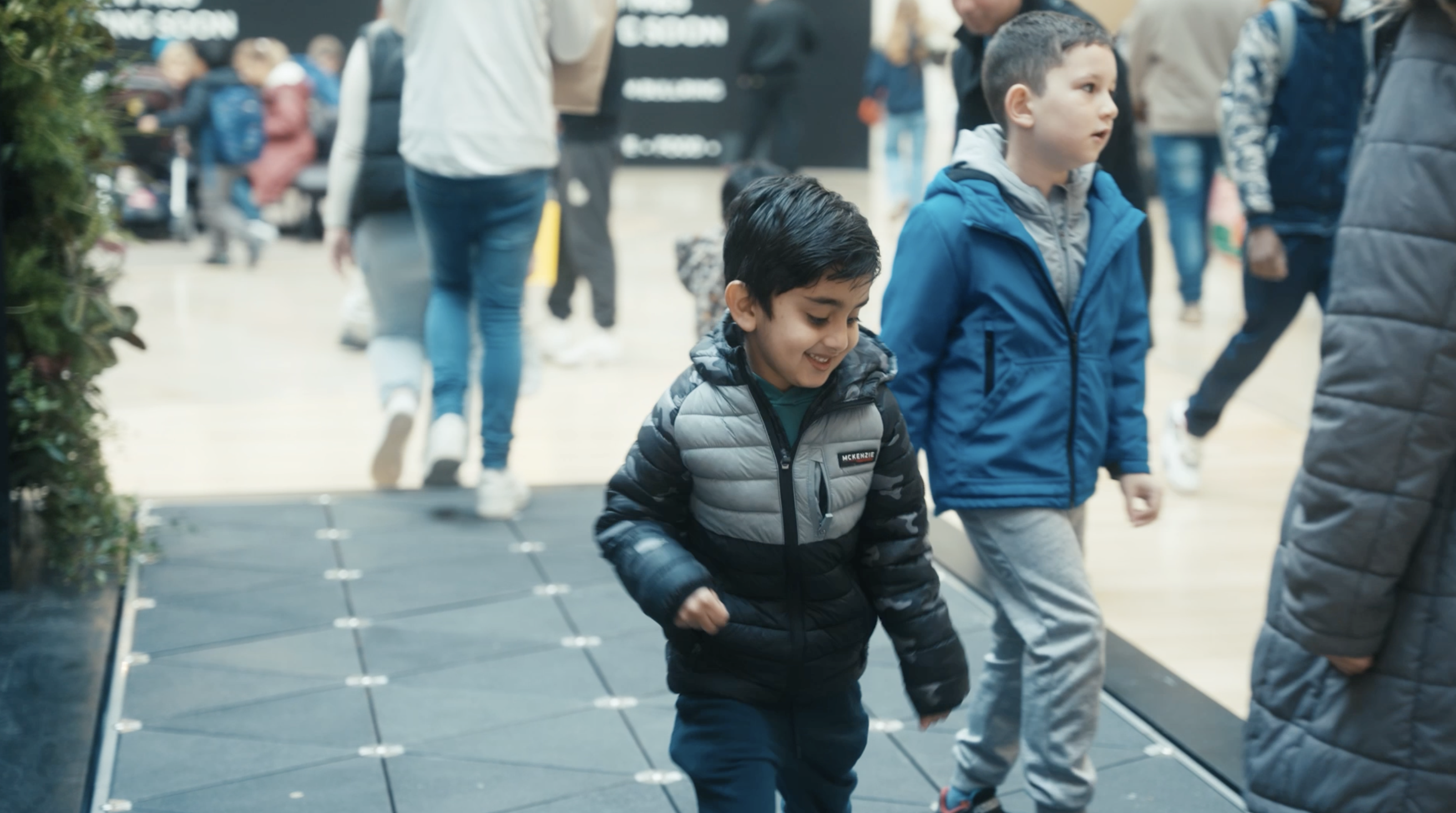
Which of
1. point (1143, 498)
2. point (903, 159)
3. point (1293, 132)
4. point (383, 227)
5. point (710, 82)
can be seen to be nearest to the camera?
point (1143, 498)

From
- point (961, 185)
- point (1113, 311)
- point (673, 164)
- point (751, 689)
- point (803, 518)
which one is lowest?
point (673, 164)

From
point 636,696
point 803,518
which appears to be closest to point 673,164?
point 636,696

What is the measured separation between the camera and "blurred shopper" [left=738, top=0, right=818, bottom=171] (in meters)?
13.9

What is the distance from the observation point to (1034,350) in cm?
264

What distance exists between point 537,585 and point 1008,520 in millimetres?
1932

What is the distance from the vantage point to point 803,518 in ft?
7.13

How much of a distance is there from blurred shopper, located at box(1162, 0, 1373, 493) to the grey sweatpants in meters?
2.32

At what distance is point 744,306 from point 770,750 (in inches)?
24.7

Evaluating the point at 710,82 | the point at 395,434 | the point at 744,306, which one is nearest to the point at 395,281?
the point at 395,434

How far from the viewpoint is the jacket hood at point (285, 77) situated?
11758 millimetres

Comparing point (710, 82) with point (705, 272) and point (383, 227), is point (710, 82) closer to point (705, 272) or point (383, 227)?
point (383, 227)

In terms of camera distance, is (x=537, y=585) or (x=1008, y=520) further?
(x=537, y=585)

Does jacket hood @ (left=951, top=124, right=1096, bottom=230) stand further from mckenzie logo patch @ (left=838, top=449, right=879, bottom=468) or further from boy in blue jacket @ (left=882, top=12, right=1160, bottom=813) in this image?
mckenzie logo patch @ (left=838, top=449, right=879, bottom=468)

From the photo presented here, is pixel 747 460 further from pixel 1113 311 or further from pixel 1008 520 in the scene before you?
pixel 1113 311
